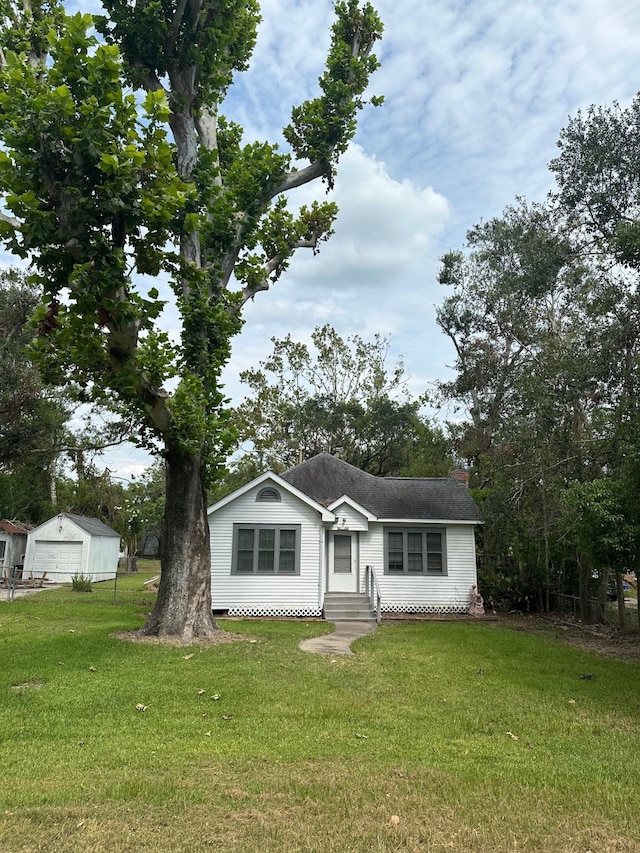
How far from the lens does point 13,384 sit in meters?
24.1

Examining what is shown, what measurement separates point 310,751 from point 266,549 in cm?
1141

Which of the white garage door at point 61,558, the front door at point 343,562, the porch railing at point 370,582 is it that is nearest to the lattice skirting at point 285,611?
the front door at point 343,562

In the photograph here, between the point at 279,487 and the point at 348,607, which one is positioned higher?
the point at 279,487

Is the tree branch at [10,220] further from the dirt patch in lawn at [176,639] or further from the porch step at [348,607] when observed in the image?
the porch step at [348,607]

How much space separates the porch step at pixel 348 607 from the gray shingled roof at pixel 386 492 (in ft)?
8.47

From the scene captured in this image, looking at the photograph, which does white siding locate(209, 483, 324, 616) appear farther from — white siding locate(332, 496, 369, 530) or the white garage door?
the white garage door

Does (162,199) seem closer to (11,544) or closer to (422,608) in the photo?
(422,608)

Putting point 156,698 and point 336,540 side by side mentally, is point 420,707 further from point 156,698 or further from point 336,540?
point 336,540

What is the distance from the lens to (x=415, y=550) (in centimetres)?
1775

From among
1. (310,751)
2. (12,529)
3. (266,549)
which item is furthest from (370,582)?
(12,529)

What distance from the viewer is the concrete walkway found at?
1102cm

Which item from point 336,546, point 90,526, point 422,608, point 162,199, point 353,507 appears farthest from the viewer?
point 90,526

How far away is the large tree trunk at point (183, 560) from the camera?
11406mm

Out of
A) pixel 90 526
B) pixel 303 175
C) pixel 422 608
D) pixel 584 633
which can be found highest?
pixel 303 175
